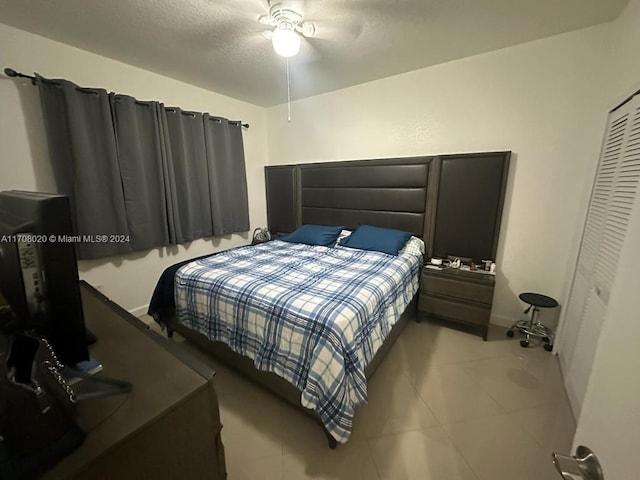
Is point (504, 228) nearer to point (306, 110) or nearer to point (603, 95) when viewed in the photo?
point (603, 95)

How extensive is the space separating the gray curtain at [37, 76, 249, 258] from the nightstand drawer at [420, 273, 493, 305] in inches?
99.9

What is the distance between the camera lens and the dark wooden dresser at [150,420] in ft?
1.93

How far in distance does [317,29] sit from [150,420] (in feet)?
8.11

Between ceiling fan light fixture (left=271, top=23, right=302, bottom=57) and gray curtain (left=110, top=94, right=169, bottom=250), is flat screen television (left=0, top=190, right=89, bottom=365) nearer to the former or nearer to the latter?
ceiling fan light fixture (left=271, top=23, right=302, bottom=57)

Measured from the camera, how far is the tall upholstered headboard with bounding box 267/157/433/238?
9.30ft

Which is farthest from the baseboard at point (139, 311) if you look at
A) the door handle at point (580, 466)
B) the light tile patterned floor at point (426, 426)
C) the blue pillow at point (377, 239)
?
the door handle at point (580, 466)

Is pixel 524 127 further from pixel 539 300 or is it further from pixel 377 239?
pixel 377 239

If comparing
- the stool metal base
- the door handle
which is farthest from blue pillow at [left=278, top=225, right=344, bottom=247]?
the door handle

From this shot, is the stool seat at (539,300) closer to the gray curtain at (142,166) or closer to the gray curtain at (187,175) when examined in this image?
the gray curtain at (187,175)

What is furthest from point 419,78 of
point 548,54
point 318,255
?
point 318,255

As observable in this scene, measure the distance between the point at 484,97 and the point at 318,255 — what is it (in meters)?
2.15

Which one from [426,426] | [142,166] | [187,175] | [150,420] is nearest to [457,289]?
[426,426]

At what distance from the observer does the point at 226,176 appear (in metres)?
3.37

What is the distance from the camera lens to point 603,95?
200 cm
